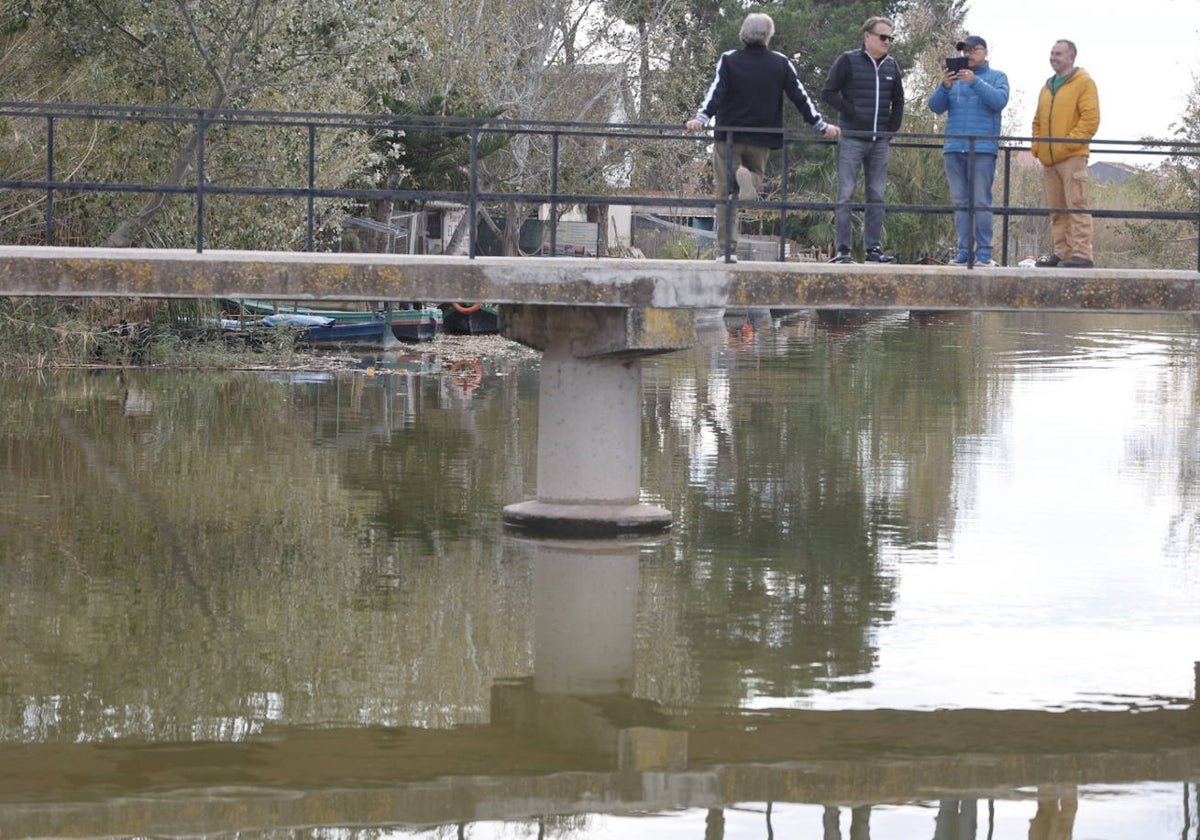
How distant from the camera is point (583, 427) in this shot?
1555 centimetres

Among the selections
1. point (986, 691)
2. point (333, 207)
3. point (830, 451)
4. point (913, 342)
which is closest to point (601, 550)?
point (986, 691)

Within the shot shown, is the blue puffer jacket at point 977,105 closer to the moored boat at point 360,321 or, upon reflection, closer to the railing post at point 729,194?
the railing post at point 729,194

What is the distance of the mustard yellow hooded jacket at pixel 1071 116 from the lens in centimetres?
1483

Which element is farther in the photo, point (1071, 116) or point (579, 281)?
point (1071, 116)

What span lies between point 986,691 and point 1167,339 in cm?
3857

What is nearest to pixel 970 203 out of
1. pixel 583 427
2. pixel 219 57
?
pixel 583 427

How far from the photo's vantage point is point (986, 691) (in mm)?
11086

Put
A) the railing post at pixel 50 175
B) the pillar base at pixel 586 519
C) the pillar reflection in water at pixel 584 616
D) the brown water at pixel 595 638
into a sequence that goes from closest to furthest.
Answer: the brown water at pixel 595 638
the pillar reflection in water at pixel 584 616
the railing post at pixel 50 175
the pillar base at pixel 586 519

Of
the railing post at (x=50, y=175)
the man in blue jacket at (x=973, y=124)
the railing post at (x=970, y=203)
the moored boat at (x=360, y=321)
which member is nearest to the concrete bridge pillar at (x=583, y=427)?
the railing post at (x=970, y=203)

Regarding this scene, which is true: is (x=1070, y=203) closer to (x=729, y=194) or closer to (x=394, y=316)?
(x=729, y=194)

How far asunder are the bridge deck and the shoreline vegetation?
53.4 ft

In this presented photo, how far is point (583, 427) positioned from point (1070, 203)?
166 inches

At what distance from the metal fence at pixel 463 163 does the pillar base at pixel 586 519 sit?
2.33 meters

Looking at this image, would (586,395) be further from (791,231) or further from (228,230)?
(791,231)
